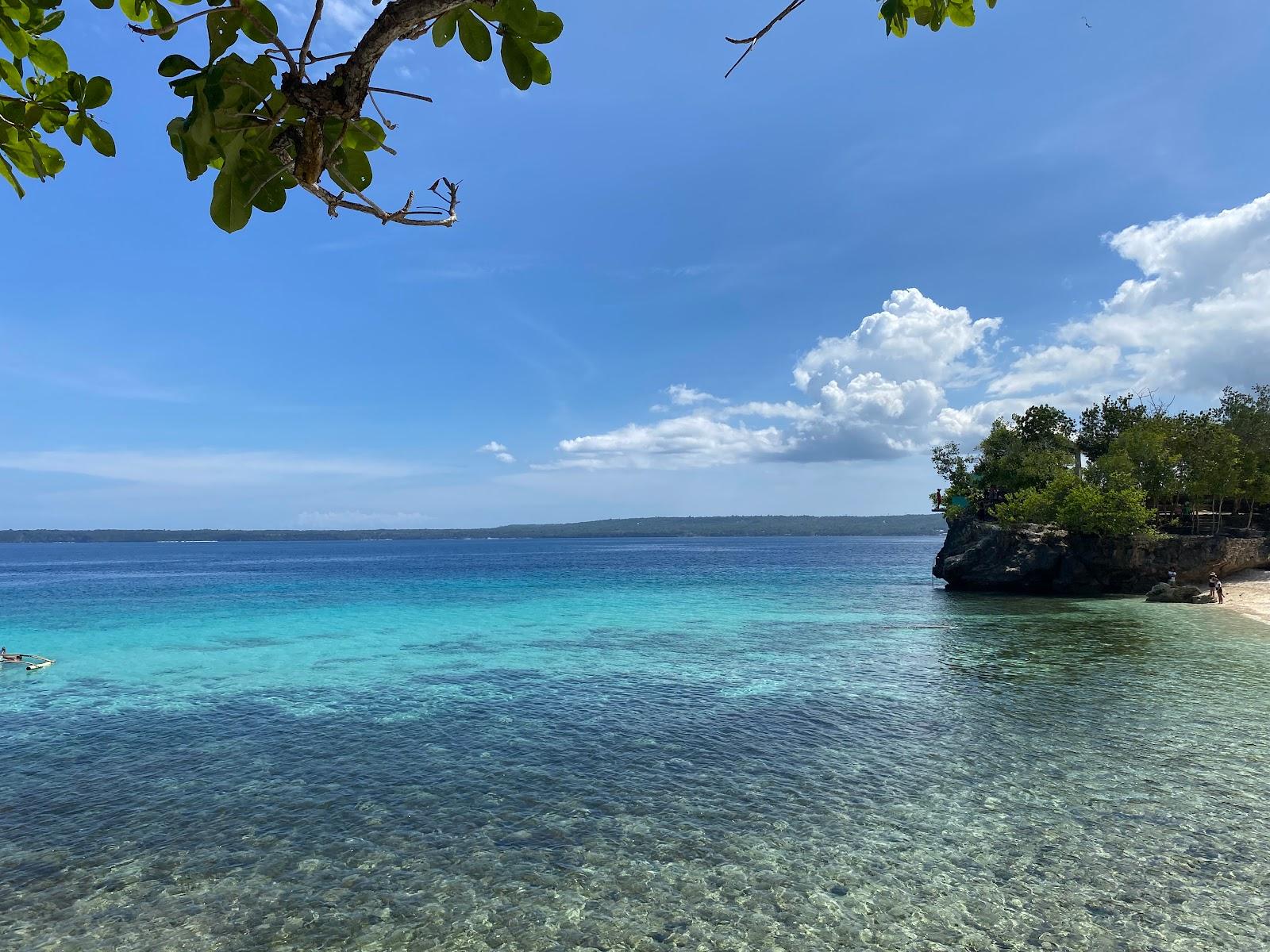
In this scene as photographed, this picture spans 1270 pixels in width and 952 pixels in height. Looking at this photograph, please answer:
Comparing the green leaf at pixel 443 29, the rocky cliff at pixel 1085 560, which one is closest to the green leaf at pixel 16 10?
the green leaf at pixel 443 29

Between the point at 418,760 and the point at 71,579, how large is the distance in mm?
100671

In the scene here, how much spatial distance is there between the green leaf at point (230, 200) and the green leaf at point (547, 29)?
1.04 m

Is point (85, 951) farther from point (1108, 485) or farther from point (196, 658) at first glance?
point (1108, 485)

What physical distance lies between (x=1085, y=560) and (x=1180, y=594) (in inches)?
307

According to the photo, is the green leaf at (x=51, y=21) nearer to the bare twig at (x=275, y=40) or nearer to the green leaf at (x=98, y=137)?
the green leaf at (x=98, y=137)

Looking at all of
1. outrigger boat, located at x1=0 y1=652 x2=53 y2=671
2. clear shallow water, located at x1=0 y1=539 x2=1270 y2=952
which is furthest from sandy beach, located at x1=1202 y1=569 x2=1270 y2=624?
outrigger boat, located at x1=0 y1=652 x2=53 y2=671

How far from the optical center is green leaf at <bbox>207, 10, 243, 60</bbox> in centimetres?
219

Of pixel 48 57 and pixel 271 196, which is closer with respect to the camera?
pixel 271 196

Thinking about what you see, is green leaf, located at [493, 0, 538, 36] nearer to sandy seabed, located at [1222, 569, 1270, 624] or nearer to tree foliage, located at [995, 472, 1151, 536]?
sandy seabed, located at [1222, 569, 1270, 624]

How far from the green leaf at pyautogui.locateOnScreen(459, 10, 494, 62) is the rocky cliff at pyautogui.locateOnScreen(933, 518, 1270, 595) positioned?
56.8m

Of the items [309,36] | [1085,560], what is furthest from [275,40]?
[1085,560]

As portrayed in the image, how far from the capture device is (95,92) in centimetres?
271

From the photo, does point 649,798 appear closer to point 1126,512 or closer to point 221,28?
point 221,28

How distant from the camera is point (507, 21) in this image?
83.8 inches
